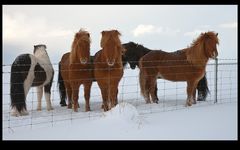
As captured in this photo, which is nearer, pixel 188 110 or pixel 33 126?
pixel 33 126

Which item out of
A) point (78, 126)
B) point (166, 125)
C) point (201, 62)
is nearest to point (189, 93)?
point (201, 62)

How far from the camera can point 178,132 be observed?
214 inches

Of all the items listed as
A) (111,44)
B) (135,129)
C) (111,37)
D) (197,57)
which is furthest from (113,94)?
(135,129)

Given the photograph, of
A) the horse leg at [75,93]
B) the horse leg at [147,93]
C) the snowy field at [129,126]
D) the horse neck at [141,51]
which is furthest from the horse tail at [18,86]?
the horse neck at [141,51]

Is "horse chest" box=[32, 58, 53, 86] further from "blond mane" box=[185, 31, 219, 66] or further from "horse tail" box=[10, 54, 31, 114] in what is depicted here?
"blond mane" box=[185, 31, 219, 66]

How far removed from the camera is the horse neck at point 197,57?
28.1 feet

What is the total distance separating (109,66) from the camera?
759cm

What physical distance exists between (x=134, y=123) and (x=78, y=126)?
2.89ft

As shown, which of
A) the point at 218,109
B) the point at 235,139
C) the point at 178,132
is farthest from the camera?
the point at 218,109

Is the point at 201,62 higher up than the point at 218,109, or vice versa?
the point at 201,62

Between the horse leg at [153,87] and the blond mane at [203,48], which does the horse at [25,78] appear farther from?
the blond mane at [203,48]

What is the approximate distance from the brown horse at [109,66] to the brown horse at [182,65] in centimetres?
140

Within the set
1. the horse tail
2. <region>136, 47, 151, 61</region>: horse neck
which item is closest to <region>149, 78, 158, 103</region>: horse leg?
<region>136, 47, 151, 61</region>: horse neck

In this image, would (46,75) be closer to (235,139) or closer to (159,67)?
(159,67)
